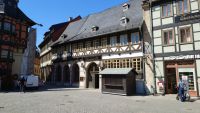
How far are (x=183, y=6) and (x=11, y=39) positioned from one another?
21369mm

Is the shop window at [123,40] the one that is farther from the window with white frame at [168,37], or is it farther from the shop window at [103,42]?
the window with white frame at [168,37]

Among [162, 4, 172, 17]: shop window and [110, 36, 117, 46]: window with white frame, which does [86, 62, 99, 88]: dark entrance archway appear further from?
[162, 4, 172, 17]: shop window

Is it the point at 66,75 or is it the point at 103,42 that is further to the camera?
the point at 66,75

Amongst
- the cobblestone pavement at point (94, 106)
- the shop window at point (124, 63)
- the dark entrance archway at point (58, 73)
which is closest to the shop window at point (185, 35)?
the shop window at point (124, 63)

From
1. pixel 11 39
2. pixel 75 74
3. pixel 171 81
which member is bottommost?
pixel 171 81

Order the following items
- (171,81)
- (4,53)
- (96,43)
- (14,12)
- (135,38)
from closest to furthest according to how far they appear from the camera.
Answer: (171,81)
(135,38)
(4,53)
(96,43)
(14,12)

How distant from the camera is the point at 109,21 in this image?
27188mm

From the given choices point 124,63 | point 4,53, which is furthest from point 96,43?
point 4,53

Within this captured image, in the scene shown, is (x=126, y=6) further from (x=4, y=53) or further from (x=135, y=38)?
(x=4, y=53)

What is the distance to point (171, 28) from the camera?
758 inches

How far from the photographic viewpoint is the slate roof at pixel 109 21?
23344mm

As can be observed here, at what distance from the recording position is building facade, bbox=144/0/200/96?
1777cm

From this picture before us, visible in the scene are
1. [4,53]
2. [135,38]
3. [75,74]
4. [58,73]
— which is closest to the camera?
[135,38]

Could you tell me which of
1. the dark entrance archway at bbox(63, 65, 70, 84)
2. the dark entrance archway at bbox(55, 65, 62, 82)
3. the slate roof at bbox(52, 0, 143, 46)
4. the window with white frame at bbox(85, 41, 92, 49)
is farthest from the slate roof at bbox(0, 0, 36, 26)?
the window with white frame at bbox(85, 41, 92, 49)
